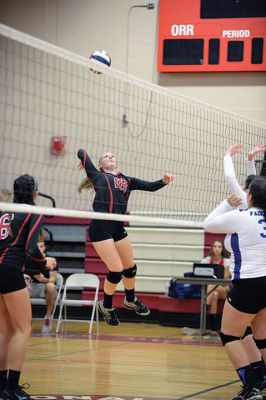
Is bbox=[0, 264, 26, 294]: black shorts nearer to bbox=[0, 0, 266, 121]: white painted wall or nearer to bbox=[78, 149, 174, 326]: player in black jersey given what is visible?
bbox=[78, 149, 174, 326]: player in black jersey

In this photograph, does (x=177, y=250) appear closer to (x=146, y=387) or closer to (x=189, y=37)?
(x=189, y=37)

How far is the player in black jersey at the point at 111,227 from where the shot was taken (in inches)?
331

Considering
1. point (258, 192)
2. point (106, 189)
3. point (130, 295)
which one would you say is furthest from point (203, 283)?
point (258, 192)

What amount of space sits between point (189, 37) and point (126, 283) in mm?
7821

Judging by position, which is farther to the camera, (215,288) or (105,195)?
(215,288)

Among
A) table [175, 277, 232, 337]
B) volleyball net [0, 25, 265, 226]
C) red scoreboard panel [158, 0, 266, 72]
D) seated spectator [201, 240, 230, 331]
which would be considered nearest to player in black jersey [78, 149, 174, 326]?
volleyball net [0, 25, 265, 226]

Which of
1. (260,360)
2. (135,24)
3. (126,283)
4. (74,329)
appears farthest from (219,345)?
(135,24)

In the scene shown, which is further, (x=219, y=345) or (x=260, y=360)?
(x=219, y=345)

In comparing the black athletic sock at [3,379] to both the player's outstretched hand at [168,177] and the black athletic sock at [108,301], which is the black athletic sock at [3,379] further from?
the player's outstretched hand at [168,177]

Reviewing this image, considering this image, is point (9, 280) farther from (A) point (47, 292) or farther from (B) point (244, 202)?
(A) point (47, 292)

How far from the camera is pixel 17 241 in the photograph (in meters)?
6.76

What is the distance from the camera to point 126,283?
28.6 feet

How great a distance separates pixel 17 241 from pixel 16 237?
0.11 ft

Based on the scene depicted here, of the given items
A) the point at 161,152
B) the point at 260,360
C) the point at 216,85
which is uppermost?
the point at 216,85
